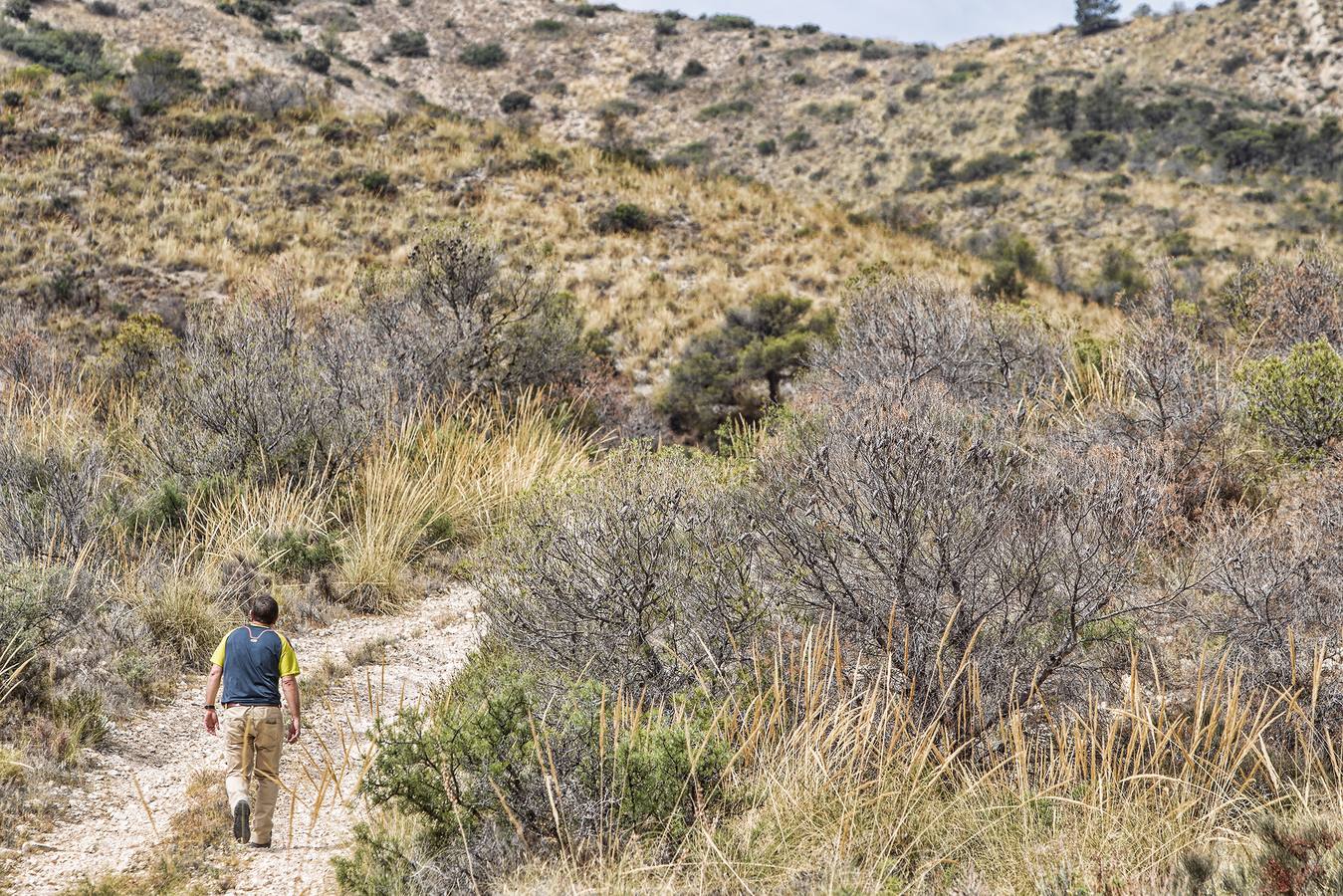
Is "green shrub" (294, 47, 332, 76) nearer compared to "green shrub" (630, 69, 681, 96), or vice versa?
"green shrub" (294, 47, 332, 76)

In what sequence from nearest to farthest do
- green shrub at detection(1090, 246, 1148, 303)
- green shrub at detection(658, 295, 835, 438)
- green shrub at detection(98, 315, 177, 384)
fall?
green shrub at detection(98, 315, 177, 384), green shrub at detection(658, 295, 835, 438), green shrub at detection(1090, 246, 1148, 303)

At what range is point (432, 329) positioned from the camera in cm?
1106

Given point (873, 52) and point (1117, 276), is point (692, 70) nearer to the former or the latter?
point (873, 52)

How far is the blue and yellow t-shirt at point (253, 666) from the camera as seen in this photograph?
416 centimetres

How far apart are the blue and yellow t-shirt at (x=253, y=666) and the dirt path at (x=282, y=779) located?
1.10ft

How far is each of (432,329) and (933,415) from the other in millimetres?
7437

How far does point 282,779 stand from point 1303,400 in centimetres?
692

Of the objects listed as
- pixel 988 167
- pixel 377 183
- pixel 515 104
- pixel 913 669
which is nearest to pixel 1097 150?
pixel 988 167

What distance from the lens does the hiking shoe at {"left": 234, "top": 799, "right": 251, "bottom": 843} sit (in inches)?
150

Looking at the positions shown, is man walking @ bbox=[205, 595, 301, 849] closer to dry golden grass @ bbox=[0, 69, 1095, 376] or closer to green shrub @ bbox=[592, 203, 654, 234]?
dry golden grass @ bbox=[0, 69, 1095, 376]

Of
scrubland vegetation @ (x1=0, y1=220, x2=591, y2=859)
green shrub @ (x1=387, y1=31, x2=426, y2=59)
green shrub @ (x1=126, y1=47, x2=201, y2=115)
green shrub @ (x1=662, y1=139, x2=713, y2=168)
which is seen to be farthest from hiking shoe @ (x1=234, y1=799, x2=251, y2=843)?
green shrub @ (x1=387, y1=31, x2=426, y2=59)

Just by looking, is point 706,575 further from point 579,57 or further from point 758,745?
point 579,57

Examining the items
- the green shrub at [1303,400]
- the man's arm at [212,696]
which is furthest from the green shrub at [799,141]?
the man's arm at [212,696]

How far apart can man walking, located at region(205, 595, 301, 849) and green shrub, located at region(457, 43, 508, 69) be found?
50.8m
